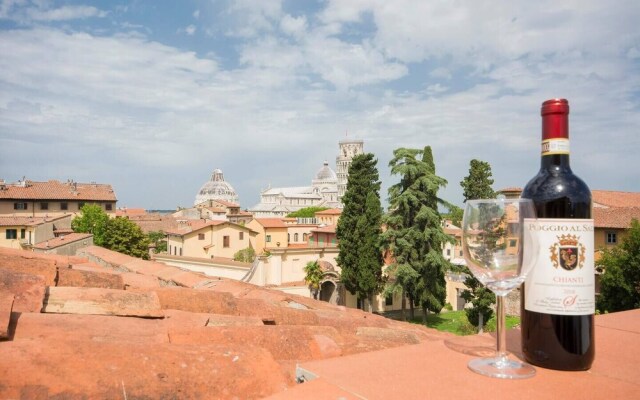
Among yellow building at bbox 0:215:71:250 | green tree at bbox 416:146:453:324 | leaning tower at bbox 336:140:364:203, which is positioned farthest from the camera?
leaning tower at bbox 336:140:364:203

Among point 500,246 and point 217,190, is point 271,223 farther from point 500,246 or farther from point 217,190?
point 217,190

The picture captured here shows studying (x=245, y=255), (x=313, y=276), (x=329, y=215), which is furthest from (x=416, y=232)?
(x=329, y=215)

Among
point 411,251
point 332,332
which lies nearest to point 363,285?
point 411,251

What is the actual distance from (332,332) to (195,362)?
125 cm

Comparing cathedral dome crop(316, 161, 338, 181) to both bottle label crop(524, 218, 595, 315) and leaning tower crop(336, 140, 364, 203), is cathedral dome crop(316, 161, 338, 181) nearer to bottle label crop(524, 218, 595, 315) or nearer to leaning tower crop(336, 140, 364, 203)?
leaning tower crop(336, 140, 364, 203)

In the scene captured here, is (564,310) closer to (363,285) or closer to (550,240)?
(550,240)

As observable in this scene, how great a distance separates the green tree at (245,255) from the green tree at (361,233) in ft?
41.8

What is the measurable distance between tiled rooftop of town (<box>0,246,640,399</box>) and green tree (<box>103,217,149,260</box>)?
1485 inches

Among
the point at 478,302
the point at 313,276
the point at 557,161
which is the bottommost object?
the point at 478,302

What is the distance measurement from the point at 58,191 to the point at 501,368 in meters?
69.6

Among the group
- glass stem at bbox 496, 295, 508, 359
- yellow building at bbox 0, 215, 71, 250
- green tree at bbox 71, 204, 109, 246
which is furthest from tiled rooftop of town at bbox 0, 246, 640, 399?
yellow building at bbox 0, 215, 71, 250

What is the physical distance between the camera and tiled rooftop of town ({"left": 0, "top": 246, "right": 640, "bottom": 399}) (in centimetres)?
135

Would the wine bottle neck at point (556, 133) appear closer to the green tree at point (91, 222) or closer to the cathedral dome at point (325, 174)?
the green tree at point (91, 222)

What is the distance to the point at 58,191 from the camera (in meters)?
61.2
